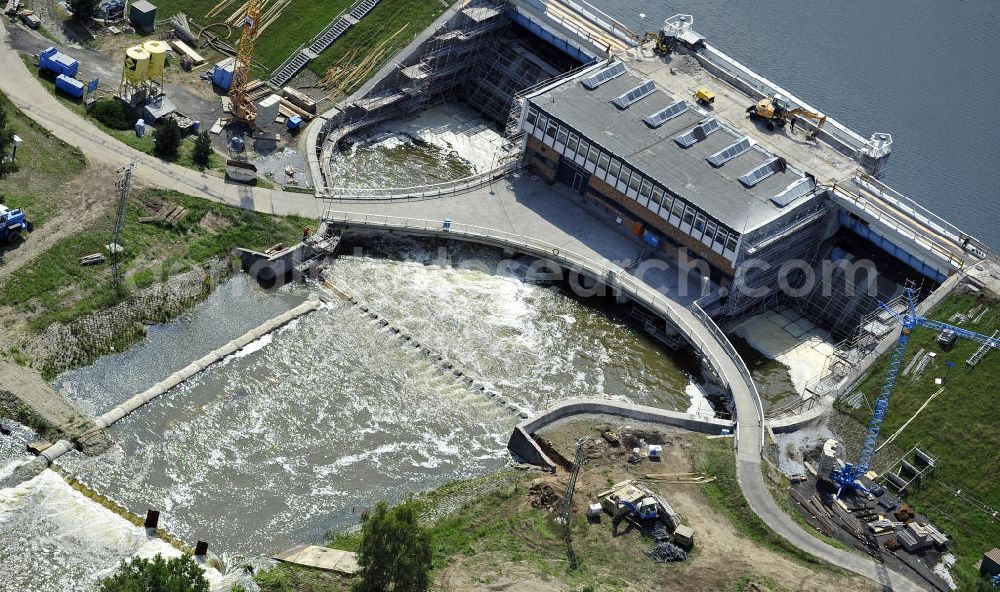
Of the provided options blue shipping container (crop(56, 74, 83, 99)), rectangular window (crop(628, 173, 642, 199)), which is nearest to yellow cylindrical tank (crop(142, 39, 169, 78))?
blue shipping container (crop(56, 74, 83, 99))

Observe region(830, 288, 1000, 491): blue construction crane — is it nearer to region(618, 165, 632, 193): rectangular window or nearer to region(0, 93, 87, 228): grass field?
region(618, 165, 632, 193): rectangular window

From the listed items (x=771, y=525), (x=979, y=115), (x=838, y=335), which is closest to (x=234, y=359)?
(x=771, y=525)

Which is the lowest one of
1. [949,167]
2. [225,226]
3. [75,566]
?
[75,566]

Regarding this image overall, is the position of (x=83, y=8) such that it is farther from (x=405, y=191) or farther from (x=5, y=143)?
(x=405, y=191)

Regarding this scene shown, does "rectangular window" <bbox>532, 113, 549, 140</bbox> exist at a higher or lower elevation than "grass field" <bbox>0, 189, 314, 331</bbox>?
higher

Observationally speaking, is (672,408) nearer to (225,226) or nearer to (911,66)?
(225,226)

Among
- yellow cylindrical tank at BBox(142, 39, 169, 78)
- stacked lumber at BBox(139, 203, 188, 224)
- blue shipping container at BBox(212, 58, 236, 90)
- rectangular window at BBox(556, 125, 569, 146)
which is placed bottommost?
stacked lumber at BBox(139, 203, 188, 224)

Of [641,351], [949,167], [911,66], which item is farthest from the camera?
[911,66]
